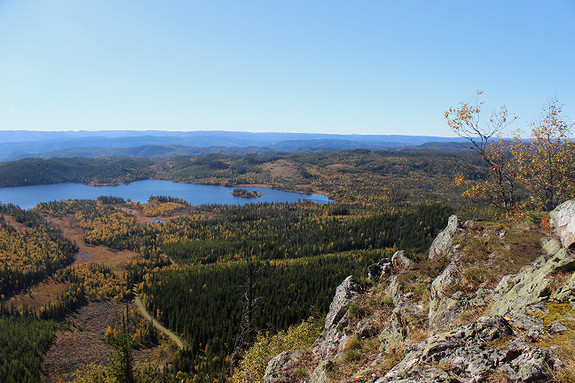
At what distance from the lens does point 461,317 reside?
10992mm

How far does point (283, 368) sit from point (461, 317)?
8.30 metres

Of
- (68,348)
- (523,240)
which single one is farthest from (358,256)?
(523,240)

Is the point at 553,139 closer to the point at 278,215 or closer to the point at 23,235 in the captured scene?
the point at 278,215

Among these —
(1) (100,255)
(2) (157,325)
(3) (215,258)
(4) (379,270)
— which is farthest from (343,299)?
(1) (100,255)

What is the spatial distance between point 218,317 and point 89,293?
51.0m

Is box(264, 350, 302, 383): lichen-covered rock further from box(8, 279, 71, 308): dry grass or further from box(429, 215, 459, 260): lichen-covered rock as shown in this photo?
box(8, 279, 71, 308): dry grass

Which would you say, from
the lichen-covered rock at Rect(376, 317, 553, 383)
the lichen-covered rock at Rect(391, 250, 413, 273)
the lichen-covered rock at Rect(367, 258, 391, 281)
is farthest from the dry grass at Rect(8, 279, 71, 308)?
the lichen-covered rock at Rect(376, 317, 553, 383)

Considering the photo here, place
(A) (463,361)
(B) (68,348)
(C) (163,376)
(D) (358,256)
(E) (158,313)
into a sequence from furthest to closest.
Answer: (D) (358,256) → (E) (158,313) → (B) (68,348) → (C) (163,376) → (A) (463,361)

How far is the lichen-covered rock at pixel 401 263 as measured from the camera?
62.9 ft

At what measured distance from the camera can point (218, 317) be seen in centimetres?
6688

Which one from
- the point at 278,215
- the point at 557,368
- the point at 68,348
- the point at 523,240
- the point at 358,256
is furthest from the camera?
the point at 278,215

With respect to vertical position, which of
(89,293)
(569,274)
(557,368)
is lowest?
(89,293)

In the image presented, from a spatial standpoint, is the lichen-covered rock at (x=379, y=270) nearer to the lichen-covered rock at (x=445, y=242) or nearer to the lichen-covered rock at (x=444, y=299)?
the lichen-covered rock at (x=445, y=242)

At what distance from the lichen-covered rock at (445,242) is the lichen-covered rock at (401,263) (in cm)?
162
